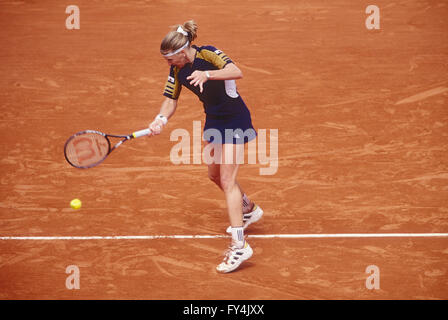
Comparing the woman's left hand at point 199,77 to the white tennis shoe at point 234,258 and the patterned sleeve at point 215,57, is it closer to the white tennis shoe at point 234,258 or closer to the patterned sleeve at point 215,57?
the patterned sleeve at point 215,57

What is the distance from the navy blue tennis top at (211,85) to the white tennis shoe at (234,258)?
1.17 metres

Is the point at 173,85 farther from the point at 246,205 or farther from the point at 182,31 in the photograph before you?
the point at 246,205

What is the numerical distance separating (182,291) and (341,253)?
1.49m

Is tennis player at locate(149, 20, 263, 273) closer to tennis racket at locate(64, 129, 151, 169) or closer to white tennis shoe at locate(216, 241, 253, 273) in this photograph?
white tennis shoe at locate(216, 241, 253, 273)

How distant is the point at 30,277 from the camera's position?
451cm

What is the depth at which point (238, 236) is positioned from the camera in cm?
443

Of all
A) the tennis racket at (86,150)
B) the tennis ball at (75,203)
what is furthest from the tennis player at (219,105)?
the tennis ball at (75,203)

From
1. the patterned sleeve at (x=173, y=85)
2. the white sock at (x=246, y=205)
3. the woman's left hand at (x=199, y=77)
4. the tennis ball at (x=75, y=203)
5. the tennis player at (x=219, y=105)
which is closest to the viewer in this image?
the woman's left hand at (x=199, y=77)

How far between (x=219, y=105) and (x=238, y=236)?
1.12 m

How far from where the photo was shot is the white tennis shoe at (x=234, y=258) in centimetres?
447

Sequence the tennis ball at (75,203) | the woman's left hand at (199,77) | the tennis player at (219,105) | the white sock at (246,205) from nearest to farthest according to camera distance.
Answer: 1. the woman's left hand at (199,77)
2. the tennis player at (219,105)
3. the white sock at (246,205)
4. the tennis ball at (75,203)

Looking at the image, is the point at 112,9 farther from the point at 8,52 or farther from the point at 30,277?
the point at 30,277

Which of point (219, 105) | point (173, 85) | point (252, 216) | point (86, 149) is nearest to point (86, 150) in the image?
point (86, 149)

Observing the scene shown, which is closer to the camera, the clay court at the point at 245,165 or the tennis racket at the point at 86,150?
the clay court at the point at 245,165
